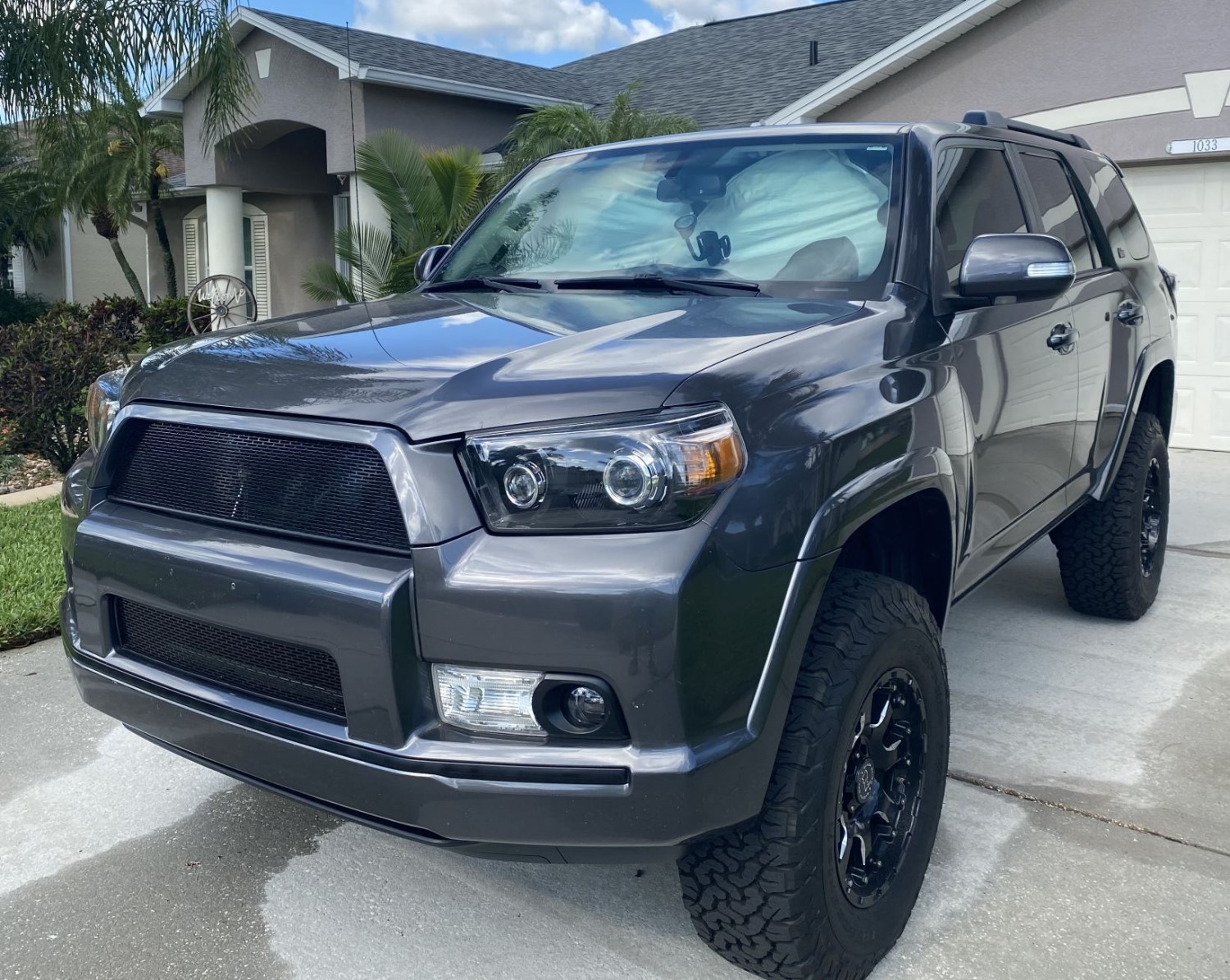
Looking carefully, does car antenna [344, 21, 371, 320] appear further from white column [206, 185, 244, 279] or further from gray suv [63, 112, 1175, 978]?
gray suv [63, 112, 1175, 978]

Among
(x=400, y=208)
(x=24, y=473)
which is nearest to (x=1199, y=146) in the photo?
(x=400, y=208)

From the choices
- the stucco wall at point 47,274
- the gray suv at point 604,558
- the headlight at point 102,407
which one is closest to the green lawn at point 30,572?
the headlight at point 102,407

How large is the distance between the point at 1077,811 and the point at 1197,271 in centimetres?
752

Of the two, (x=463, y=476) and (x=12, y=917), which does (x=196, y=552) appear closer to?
(x=463, y=476)

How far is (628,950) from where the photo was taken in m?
2.79

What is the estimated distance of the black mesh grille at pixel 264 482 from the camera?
7.43 ft

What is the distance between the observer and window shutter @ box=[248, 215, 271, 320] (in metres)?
20.0

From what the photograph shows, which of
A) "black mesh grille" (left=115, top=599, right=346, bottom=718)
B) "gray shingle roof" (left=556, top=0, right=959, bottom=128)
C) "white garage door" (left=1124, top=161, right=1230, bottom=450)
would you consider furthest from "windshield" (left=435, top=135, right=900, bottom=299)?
"gray shingle roof" (left=556, top=0, right=959, bottom=128)

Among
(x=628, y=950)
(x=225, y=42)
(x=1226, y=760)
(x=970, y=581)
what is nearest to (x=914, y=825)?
(x=628, y=950)

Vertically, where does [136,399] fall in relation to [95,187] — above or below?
below

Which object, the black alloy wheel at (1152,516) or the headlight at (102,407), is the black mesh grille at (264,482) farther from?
the black alloy wheel at (1152,516)

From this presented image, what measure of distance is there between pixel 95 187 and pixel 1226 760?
821 inches

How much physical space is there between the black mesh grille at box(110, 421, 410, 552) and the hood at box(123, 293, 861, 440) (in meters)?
0.07

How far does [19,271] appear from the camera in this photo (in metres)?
27.8
